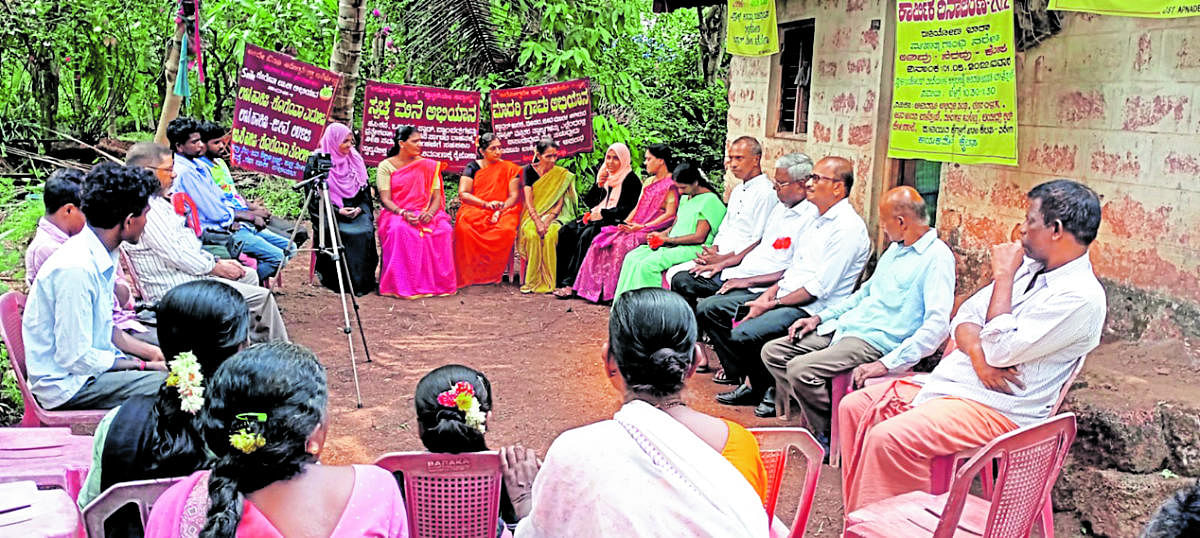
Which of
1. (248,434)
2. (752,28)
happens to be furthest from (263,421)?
(752,28)

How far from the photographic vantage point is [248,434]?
1954mm

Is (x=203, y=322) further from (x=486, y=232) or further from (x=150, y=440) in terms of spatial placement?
(x=486, y=232)

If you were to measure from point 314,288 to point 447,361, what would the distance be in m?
2.34

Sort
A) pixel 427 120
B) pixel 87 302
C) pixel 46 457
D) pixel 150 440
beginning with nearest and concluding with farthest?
pixel 150 440 → pixel 46 457 → pixel 87 302 → pixel 427 120

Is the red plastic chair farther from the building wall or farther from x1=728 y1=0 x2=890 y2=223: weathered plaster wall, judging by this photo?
the building wall

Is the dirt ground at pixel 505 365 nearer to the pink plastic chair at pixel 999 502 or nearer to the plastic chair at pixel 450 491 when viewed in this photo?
the pink plastic chair at pixel 999 502

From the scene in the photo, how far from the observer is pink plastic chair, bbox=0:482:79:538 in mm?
2387

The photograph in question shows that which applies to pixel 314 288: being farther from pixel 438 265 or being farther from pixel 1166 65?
pixel 1166 65

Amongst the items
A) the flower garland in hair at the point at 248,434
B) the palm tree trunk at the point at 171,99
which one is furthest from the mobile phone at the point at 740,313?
the palm tree trunk at the point at 171,99

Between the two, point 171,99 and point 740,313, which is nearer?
point 740,313

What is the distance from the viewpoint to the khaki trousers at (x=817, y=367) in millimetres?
4688

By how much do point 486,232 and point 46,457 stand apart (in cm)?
579

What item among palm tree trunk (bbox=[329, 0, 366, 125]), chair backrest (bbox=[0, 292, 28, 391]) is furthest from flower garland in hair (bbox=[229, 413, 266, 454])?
palm tree trunk (bbox=[329, 0, 366, 125])

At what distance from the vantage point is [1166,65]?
4.54 metres
